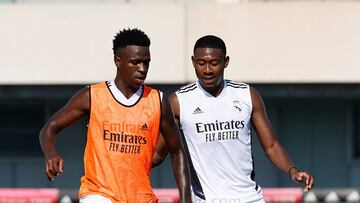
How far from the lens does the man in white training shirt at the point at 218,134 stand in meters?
9.90

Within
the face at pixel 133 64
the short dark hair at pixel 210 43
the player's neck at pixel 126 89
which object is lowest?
the player's neck at pixel 126 89

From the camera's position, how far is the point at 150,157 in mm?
9234

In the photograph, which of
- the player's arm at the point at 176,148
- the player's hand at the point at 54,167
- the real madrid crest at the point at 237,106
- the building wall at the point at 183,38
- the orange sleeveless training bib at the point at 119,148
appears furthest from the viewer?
the building wall at the point at 183,38

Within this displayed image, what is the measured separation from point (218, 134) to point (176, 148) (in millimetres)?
587

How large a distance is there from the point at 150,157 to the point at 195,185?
34.0 inches

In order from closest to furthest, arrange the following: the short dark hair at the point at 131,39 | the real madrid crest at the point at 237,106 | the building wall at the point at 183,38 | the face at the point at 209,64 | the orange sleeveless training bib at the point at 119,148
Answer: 1. the orange sleeveless training bib at the point at 119,148
2. the short dark hair at the point at 131,39
3. the face at the point at 209,64
4. the real madrid crest at the point at 237,106
5. the building wall at the point at 183,38

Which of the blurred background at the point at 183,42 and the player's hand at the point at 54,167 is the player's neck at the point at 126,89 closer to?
the player's hand at the point at 54,167

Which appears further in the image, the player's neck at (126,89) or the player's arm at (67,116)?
the player's neck at (126,89)

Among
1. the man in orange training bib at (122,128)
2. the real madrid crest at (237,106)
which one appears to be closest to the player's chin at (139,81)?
the man in orange training bib at (122,128)

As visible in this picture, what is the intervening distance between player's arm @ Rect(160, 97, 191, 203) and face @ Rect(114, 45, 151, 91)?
271 mm

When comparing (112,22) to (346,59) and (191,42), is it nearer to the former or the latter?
(191,42)

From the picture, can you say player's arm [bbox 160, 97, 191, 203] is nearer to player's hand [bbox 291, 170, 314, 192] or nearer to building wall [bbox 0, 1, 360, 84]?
player's hand [bbox 291, 170, 314, 192]

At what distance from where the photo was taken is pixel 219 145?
390 inches

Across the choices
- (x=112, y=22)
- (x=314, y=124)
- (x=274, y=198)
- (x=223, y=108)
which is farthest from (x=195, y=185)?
(x=314, y=124)
